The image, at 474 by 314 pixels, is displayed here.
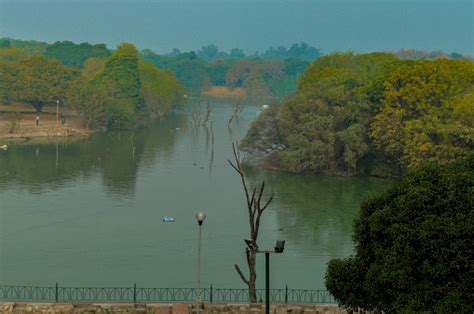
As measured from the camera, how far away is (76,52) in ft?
508

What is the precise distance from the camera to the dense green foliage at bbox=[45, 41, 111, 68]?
497 feet

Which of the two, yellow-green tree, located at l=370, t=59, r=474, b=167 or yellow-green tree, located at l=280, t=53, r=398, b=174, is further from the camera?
yellow-green tree, located at l=280, t=53, r=398, b=174

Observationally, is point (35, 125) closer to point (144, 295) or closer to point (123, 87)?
point (123, 87)

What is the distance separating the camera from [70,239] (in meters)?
44.9

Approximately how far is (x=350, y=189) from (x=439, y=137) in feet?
21.1

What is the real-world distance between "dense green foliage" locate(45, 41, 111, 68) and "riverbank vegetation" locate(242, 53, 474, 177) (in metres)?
86.6

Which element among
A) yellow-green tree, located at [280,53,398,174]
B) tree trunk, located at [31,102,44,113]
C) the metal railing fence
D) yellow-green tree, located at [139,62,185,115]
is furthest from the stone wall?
yellow-green tree, located at [139,62,185,115]

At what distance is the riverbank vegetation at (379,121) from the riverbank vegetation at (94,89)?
25174mm

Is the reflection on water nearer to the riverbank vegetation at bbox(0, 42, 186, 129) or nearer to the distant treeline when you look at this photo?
the riverbank vegetation at bbox(0, 42, 186, 129)

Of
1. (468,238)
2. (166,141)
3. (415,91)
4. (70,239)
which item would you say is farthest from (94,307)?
(166,141)

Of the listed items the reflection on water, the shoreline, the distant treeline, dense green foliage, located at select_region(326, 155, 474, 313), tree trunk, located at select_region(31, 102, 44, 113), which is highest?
the distant treeline

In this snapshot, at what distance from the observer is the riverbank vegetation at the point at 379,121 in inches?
2339

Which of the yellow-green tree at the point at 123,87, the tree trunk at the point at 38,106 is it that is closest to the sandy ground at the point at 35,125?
the tree trunk at the point at 38,106

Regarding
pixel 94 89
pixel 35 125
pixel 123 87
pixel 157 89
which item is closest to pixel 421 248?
pixel 35 125
